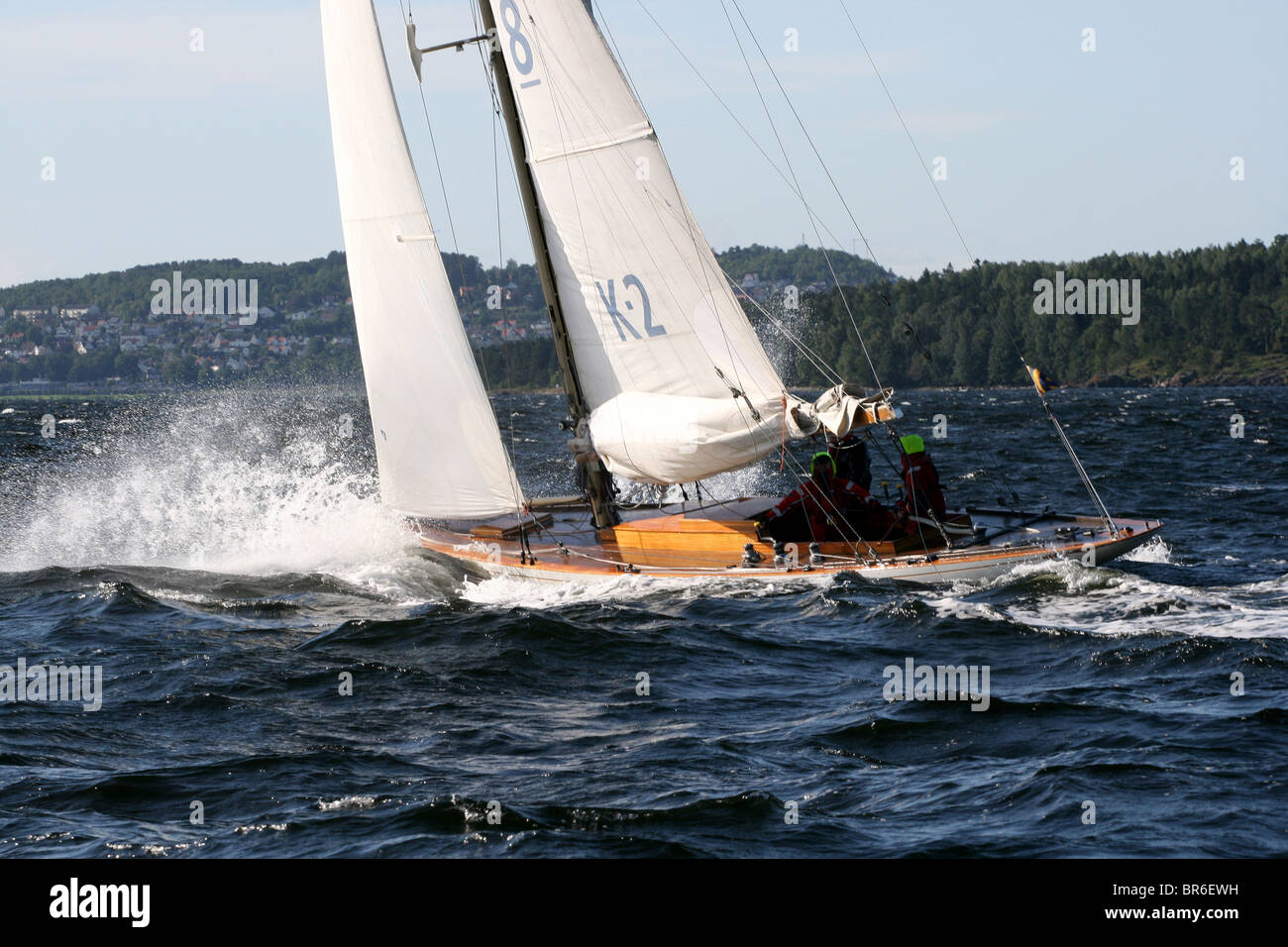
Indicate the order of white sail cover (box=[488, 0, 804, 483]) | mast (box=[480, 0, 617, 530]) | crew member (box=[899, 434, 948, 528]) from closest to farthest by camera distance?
1. crew member (box=[899, 434, 948, 528])
2. white sail cover (box=[488, 0, 804, 483])
3. mast (box=[480, 0, 617, 530])

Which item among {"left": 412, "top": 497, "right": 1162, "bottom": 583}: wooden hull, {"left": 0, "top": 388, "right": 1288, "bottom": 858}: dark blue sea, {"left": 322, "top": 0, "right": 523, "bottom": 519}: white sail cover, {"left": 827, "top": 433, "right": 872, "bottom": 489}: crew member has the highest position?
{"left": 322, "top": 0, "right": 523, "bottom": 519}: white sail cover

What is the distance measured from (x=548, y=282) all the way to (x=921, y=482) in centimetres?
472

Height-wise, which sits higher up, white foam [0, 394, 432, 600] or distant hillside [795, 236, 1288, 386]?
distant hillside [795, 236, 1288, 386]

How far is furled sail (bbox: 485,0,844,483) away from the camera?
15414 mm

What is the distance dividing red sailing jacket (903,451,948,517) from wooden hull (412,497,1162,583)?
38cm

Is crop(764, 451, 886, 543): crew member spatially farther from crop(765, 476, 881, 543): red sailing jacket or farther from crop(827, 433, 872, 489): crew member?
crop(827, 433, 872, 489): crew member

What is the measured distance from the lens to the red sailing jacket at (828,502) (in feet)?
48.3

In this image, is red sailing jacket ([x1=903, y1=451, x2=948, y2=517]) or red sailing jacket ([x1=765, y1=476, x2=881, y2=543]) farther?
red sailing jacket ([x1=903, y1=451, x2=948, y2=517])

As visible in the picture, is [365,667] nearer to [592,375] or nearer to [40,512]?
[592,375]

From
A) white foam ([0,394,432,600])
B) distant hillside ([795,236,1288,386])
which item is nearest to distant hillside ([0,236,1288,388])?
distant hillside ([795,236,1288,386])

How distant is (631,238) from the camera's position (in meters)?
15.5

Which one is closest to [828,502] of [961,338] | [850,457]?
[850,457]

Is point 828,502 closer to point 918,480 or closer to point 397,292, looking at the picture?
point 918,480

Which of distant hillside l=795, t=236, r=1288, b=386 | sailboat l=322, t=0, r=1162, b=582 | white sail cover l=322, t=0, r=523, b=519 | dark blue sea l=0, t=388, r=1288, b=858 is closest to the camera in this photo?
dark blue sea l=0, t=388, r=1288, b=858
